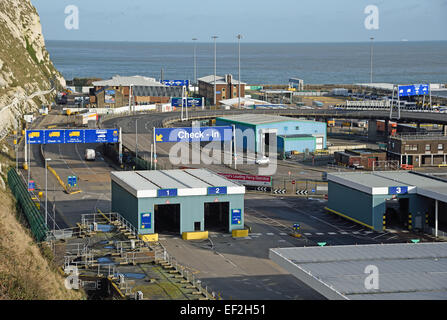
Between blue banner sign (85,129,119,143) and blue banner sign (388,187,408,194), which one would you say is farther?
blue banner sign (85,129,119,143)

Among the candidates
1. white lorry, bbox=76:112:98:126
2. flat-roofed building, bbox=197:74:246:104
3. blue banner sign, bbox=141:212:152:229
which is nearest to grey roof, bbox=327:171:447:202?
blue banner sign, bbox=141:212:152:229

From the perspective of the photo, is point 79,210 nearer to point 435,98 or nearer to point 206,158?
point 206,158

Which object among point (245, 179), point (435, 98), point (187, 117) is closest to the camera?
point (245, 179)

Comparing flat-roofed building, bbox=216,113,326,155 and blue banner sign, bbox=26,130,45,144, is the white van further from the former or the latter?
flat-roofed building, bbox=216,113,326,155

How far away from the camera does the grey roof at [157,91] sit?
118 metres

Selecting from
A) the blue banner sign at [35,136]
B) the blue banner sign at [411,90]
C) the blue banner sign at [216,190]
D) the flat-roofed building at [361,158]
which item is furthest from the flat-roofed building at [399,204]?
the blue banner sign at [411,90]

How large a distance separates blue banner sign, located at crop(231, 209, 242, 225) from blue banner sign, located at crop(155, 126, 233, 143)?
20.8m

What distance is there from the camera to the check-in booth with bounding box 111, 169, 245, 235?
4184 centimetres

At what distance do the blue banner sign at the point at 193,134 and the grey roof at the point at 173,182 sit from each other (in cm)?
1429


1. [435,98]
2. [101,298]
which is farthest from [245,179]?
[435,98]

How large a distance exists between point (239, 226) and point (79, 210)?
11.8 m

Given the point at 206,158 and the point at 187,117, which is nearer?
the point at 206,158
